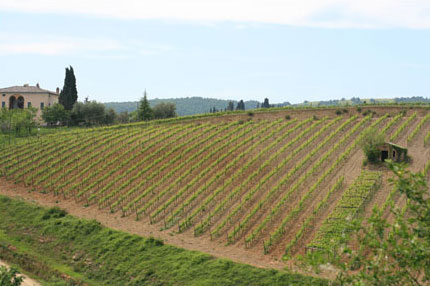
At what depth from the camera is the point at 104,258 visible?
29609 millimetres

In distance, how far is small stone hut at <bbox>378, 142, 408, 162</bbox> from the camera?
1594 inches

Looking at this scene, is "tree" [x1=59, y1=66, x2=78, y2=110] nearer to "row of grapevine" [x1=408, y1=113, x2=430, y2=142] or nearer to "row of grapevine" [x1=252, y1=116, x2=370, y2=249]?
"row of grapevine" [x1=252, y1=116, x2=370, y2=249]

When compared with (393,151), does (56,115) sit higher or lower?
higher

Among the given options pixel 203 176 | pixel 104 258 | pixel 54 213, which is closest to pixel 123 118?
pixel 203 176

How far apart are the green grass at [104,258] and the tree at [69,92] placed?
168 feet

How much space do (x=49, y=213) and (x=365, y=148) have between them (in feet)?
87.9

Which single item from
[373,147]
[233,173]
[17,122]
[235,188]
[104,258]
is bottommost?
[104,258]

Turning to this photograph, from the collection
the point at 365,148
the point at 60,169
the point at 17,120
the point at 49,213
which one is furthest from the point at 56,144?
the point at 365,148

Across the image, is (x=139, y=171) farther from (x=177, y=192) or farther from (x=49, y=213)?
(x=49, y=213)

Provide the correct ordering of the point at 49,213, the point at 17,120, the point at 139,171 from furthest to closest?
the point at 17,120, the point at 139,171, the point at 49,213

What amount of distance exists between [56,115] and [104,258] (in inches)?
2165

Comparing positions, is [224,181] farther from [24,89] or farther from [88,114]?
[24,89]

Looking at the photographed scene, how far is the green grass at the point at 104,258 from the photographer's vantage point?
25.4 m

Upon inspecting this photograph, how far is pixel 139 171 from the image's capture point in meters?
45.6
